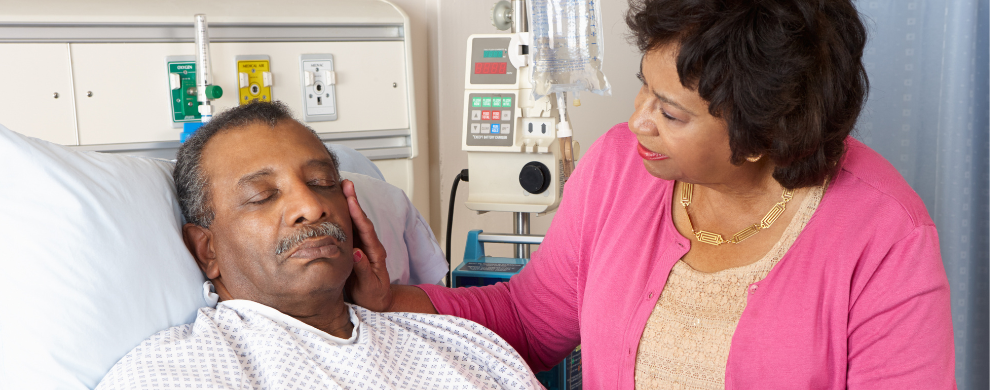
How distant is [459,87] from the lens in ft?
8.93

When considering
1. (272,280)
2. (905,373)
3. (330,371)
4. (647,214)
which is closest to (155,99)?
(272,280)

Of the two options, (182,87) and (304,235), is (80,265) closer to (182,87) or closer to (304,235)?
(304,235)

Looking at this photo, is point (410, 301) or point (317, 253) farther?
point (410, 301)

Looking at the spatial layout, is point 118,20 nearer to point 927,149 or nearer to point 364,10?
point 364,10

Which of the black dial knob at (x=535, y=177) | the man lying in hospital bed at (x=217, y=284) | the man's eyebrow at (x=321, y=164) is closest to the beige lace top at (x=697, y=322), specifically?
the man lying in hospital bed at (x=217, y=284)

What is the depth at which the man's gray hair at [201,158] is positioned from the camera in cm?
130

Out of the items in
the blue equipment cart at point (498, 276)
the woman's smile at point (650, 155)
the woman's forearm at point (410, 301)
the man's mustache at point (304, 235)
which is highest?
the woman's smile at point (650, 155)

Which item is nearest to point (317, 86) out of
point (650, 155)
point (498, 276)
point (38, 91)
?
point (38, 91)

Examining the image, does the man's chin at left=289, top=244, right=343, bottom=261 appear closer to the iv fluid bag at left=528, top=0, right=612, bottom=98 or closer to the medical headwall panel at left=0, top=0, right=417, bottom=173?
the iv fluid bag at left=528, top=0, right=612, bottom=98

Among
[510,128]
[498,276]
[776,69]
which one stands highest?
[776,69]

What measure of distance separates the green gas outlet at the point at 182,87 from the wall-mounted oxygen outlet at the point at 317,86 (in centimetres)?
30

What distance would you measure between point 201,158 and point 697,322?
0.93m

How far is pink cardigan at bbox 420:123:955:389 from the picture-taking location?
3.32ft

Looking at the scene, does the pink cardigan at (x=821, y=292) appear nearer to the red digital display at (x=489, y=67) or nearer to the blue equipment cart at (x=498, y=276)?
the blue equipment cart at (x=498, y=276)
